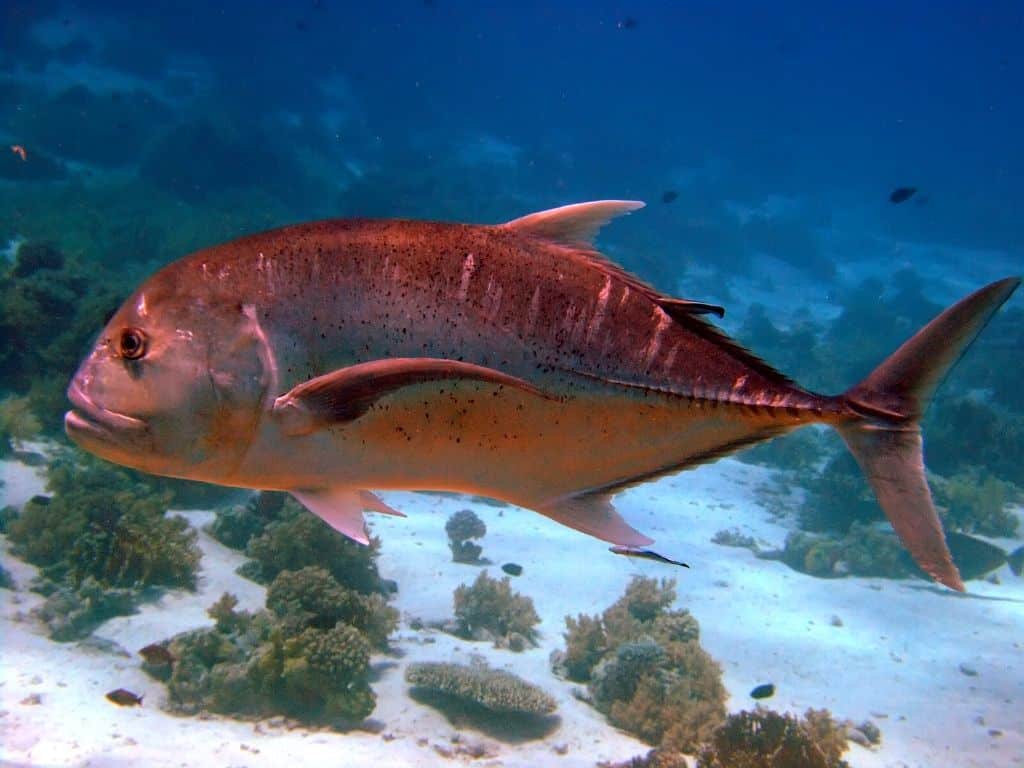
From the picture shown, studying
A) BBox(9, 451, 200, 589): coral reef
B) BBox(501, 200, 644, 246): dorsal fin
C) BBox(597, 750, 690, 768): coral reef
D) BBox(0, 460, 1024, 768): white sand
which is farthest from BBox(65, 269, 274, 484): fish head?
BBox(9, 451, 200, 589): coral reef

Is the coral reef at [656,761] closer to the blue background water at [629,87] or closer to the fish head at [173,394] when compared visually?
the fish head at [173,394]

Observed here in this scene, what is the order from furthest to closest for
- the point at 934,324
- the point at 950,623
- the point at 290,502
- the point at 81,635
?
the point at 950,623 → the point at 290,502 → the point at 81,635 → the point at 934,324

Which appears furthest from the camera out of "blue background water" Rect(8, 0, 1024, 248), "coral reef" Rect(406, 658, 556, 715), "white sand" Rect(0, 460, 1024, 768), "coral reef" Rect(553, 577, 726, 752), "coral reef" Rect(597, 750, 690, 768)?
"blue background water" Rect(8, 0, 1024, 248)

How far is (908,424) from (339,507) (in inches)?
55.5

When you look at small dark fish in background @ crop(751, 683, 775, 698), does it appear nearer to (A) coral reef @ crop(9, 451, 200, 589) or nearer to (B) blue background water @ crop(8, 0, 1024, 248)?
(A) coral reef @ crop(9, 451, 200, 589)

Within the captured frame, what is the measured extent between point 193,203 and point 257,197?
8.84 feet

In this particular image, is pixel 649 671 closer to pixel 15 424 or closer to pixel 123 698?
pixel 123 698

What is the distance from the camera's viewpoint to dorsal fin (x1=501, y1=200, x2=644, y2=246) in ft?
4.87

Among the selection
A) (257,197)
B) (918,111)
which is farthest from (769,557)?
(918,111)

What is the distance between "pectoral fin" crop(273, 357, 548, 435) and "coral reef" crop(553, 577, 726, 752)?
20.3 feet

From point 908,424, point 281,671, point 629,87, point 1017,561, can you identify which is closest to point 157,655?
point 281,671

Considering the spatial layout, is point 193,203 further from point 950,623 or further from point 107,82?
point 950,623

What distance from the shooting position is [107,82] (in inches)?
1554

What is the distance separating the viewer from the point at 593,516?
1.48 metres
